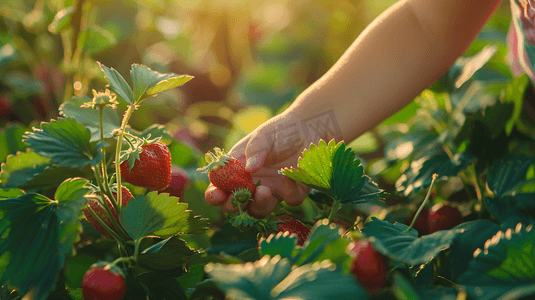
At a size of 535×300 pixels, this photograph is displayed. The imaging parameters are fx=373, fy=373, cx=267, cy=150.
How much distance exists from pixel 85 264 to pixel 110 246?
0.18 ft

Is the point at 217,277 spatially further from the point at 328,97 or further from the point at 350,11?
the point at 350,11

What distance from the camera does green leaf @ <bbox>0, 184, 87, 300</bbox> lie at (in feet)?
1.21

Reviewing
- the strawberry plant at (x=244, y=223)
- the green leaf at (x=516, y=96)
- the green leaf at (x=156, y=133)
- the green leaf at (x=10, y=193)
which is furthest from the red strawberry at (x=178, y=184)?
the green leaf at (x=516, y=96)

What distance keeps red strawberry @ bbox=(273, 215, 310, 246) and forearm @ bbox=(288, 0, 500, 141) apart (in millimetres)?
231

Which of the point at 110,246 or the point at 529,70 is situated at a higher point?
the point at 529,70

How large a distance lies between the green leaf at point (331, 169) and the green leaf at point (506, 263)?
0.15 metres

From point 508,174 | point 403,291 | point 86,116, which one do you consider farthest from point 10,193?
point 508,174

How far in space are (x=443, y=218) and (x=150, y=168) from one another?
0.42m

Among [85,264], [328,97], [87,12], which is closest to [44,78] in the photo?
[87,12]

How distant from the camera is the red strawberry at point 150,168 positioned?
0.47 metres

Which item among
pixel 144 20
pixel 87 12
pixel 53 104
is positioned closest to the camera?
pixel 87 12

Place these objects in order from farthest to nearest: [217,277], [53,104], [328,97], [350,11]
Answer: [350,11]
[53,104]
[328,97]
[217,277]

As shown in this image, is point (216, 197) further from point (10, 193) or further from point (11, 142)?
point (11, 142)

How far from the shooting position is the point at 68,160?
395 millimetres
